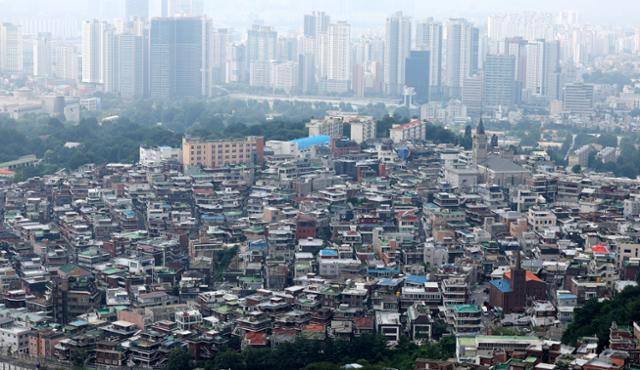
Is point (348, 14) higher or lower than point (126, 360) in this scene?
higher

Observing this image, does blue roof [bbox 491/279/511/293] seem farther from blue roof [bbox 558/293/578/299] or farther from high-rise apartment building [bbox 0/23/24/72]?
high-rise apartment building [bbox 0/23/24/72]

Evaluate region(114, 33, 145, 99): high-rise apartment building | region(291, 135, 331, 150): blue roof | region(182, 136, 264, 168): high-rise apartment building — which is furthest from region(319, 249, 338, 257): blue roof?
region(114, 33, 145, 99): high-rise apartment building

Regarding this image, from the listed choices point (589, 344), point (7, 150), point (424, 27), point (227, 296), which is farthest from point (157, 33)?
point (589, 344)

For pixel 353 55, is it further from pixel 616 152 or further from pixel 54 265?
pixel 54 265

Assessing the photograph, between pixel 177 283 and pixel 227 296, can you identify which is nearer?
pixel 227 296

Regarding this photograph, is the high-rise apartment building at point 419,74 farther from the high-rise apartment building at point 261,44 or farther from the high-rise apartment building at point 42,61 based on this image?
the high-rise apartment building at point 42,61

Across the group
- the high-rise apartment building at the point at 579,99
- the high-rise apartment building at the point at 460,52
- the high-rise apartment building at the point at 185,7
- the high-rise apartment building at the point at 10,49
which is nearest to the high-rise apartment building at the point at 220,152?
the high-rise apartment building at the point at 579,99

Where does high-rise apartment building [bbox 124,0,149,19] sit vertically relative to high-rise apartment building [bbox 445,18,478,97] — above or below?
above
